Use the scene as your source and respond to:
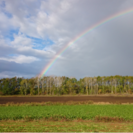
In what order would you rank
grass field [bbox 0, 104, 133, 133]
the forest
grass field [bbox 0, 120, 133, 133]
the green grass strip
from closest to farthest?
grass field [bbox 0, 120, 133, 133] → grass field [bbox 0, 104, 133, 133] → the green grass strip → the forest

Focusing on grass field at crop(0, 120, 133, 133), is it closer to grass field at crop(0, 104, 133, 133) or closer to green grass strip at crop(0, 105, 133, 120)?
grass field at crop(0, 104, 133, 133)

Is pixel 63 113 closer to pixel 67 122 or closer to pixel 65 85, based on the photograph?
pixel 67 122

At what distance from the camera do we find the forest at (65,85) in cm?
7768

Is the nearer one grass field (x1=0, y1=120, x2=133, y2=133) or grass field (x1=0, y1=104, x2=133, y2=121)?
grass field (x1=0, y1=120, x2=133, y2=133)

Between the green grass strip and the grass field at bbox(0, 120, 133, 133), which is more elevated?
the grass field at bbox(0, 120, 133, 133)

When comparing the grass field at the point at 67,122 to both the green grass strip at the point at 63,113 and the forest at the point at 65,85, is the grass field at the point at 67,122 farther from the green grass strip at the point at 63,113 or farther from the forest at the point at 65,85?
the forest at the point at 65,85

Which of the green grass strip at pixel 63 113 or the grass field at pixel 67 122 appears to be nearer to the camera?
the grass field at pixel 67 122

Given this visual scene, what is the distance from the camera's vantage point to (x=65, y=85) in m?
83.2

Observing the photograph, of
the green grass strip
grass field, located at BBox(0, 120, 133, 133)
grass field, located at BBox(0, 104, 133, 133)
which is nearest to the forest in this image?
the green grass strip

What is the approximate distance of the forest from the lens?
255ft

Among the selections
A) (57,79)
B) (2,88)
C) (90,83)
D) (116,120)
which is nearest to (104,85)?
(90,83)

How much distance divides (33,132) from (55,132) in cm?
138

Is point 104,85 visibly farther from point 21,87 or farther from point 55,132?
point 55,132

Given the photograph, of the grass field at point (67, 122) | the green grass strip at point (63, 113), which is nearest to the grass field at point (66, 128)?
the grass field at point (67, 122)
